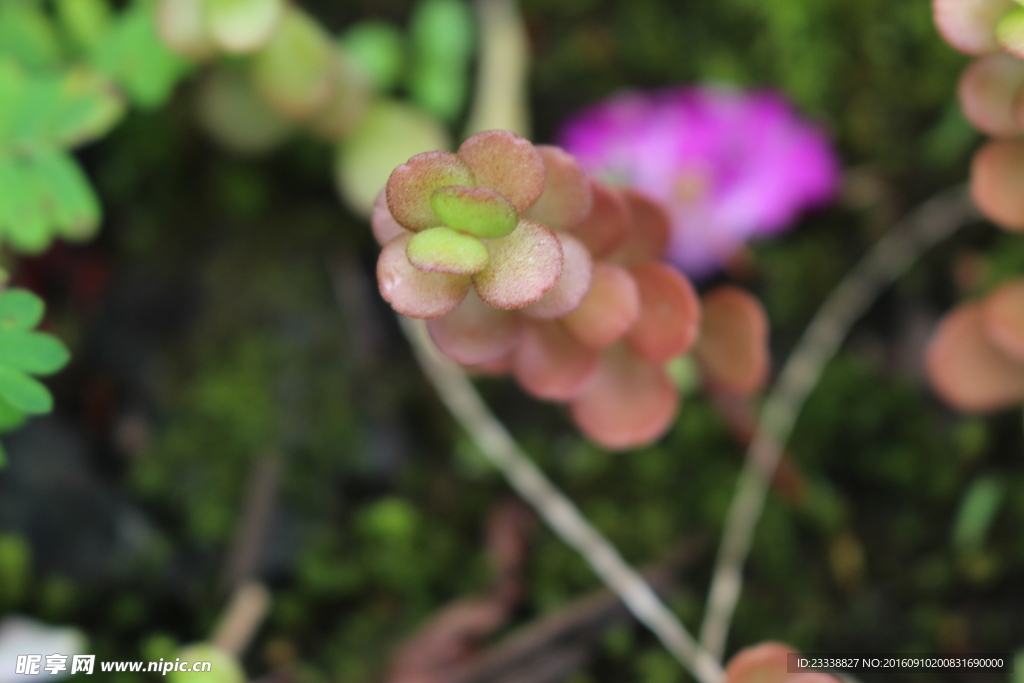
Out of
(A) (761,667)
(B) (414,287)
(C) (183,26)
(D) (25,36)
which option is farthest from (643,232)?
(D) (25,36)

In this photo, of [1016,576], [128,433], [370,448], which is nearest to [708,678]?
[1016,576]

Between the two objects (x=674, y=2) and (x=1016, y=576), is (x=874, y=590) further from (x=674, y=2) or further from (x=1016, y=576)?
(x=674, y=2)

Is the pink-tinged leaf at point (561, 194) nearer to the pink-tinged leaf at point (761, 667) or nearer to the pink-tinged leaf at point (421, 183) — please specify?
the pink-tinged leaf at point (421, 183)

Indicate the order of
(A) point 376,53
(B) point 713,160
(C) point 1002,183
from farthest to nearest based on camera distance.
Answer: (B) point 713,160 < (A) point 376,53 < (C) point 1002,183

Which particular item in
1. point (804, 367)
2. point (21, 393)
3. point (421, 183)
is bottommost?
point (804, 367)

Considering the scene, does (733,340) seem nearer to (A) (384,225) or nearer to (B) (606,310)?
(B) (606,310)
